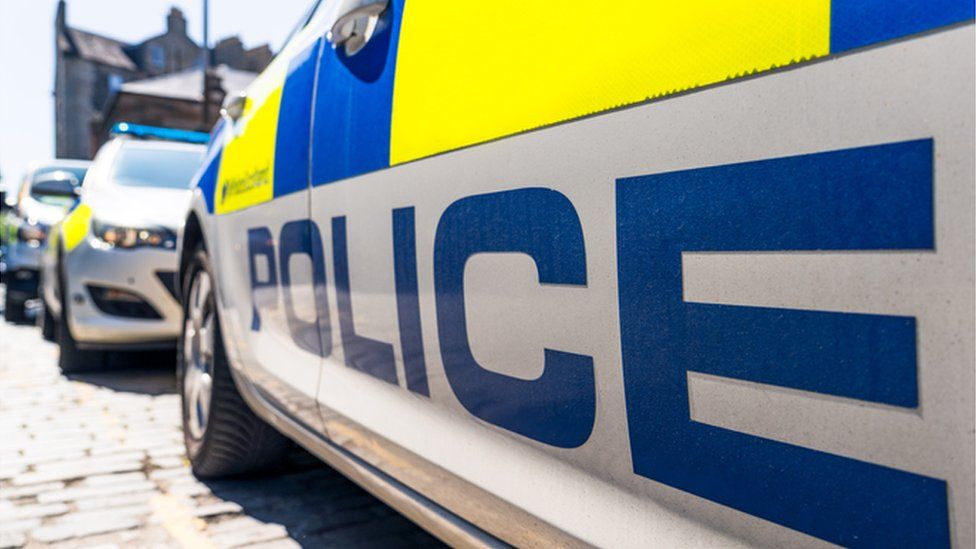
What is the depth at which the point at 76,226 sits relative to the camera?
4.78 meters

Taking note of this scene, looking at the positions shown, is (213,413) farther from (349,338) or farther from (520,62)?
(520,62)

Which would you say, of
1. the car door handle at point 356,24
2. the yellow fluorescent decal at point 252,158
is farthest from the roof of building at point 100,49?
the car door handle at point 356,24

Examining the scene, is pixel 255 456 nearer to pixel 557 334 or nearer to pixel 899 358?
pixel 557 334

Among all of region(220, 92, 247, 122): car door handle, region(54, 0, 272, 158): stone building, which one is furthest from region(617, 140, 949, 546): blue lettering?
region(54, 0, 272, 158): stone building

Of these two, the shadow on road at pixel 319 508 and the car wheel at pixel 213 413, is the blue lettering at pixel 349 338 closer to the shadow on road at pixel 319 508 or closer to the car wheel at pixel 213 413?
Answer: the shadow on road at pixel 319 508

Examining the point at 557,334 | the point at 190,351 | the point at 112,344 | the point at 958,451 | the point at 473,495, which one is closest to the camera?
the point at 958,451

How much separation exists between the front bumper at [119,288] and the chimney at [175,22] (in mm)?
48366

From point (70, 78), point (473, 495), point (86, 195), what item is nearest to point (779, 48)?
point (473, 495)

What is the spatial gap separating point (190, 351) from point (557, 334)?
92.1 inches

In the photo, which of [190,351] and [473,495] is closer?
[473,495]

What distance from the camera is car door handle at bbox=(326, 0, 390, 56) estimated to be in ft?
4.92

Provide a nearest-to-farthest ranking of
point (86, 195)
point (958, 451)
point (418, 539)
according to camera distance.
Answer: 1. point (958, 451)
2. point (418, 539)
3. point (86, 195)

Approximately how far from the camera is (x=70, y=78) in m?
46.1

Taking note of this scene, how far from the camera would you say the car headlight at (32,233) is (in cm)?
852
